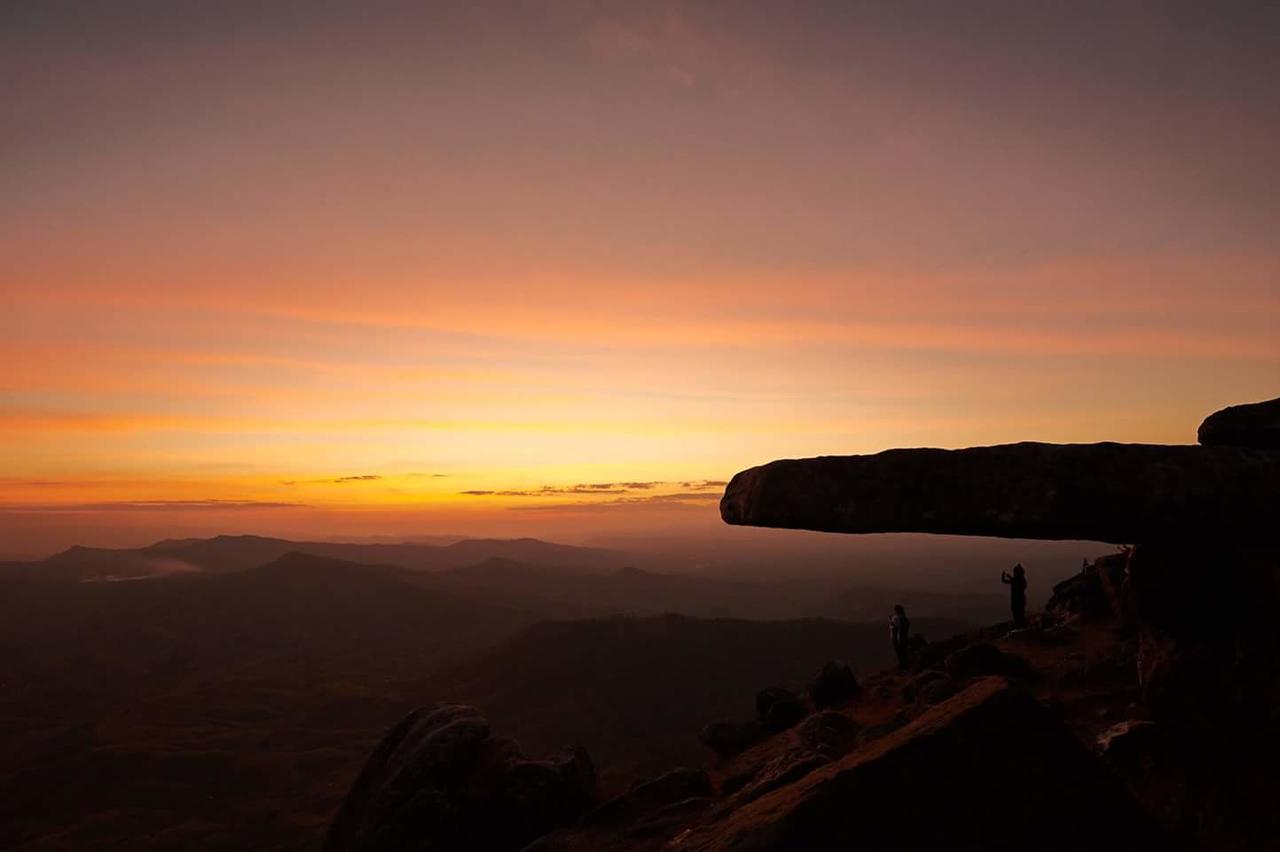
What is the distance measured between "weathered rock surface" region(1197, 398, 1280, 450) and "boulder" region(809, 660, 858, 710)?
10398 mm

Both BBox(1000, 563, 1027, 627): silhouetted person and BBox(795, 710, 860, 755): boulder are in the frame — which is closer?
BBox(795, 710, 860, 755): boulder

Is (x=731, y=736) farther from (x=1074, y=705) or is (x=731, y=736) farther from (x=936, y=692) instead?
(x=1074, y=705)

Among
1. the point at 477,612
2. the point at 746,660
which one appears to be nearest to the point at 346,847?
the point at 746,660

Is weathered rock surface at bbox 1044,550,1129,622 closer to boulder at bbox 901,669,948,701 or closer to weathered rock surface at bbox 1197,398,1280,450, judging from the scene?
boulder at bbox 901,669,948,701

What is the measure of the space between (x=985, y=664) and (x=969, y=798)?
905 centimetres

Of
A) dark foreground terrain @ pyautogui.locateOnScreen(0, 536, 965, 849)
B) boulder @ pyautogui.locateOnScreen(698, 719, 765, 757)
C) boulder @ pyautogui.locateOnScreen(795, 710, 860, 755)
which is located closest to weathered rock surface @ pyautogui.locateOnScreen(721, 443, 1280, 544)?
boulder @ pyautogui.locateOnScreen(795, 710, 860, 755)

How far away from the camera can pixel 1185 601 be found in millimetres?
10836

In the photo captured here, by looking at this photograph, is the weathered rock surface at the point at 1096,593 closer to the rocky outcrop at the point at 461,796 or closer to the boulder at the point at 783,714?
the boulder at the point at 783,714

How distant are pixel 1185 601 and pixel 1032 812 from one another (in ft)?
15.9

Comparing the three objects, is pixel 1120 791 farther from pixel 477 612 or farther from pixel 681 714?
pixel 477 612

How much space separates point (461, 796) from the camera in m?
16.0

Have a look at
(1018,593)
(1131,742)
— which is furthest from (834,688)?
(1131,742)

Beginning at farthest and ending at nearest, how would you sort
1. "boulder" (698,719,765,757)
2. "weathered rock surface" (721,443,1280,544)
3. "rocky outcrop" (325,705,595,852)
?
"boulder" (698,719,765,757) → "rocky outcrop" (325,705,595,852) → "weathered rock surface" (721,443,1280,544)

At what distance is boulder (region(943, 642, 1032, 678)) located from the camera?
16.1m
